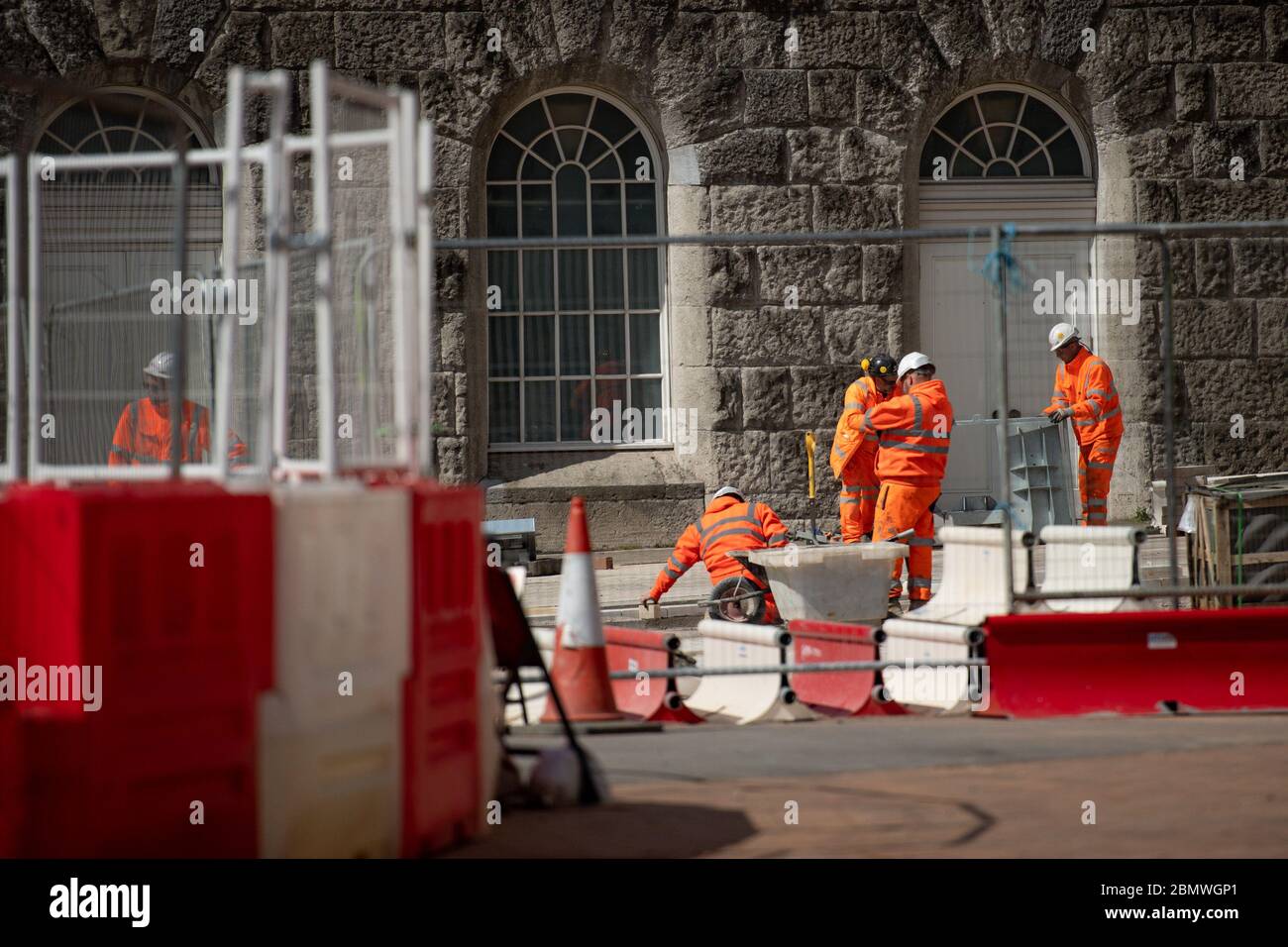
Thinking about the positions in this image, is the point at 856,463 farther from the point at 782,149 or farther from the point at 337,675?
the point at 337,675

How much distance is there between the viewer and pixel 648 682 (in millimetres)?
9188

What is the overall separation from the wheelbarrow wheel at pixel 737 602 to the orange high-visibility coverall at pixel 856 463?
5.37ft

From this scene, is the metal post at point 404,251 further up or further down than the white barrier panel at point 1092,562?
further up

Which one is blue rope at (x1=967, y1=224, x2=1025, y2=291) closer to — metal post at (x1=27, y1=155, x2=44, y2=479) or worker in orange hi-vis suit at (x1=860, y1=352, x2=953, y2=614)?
worker in orange hi-vis suit at (x1=860, y1=352, x2=953, y2=614)

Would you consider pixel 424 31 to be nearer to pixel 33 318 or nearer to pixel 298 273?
pixel 298 273

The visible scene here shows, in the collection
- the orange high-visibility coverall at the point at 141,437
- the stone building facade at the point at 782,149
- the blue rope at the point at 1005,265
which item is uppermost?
the stone building facade at the point at 782,149

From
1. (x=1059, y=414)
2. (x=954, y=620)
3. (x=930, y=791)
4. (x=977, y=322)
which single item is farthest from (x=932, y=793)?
(x=977, y=322)

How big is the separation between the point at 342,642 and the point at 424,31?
37.9 feet

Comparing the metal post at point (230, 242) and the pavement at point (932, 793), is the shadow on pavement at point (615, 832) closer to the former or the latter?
the pavement at point (932, 793)

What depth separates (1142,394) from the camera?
15.8 meters

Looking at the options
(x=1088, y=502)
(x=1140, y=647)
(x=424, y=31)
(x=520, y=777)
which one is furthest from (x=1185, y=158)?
(x=520, y=777)

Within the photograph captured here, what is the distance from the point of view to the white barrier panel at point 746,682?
29.5 ft

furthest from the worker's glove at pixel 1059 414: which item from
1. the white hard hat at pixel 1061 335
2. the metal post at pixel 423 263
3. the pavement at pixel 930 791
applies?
the metal post at pixel 423 263

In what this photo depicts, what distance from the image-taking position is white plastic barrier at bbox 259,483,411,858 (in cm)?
475
